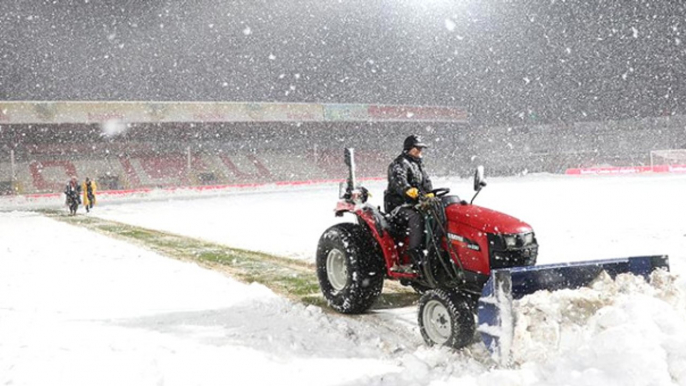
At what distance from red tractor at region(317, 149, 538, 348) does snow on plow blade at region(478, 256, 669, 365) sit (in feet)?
1.11

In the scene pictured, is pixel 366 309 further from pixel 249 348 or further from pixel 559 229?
pixel 559 229

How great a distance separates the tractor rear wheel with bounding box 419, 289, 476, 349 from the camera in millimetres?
3725

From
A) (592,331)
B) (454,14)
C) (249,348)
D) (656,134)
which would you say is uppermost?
(454,14)

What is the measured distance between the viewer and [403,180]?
465 centimetres

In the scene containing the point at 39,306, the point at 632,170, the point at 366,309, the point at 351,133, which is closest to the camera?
the point at 366,309

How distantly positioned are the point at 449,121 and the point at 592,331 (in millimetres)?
49837

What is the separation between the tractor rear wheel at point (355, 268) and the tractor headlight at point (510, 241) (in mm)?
1314

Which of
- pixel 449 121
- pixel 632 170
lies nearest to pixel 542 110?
pixel 449 121

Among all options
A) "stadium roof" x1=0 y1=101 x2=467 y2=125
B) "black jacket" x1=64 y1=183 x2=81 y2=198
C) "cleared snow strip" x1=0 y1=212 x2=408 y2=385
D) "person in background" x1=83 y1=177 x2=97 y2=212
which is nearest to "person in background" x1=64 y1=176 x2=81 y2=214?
"black jacket" x1=64 y1=183 x2=81 y2=198

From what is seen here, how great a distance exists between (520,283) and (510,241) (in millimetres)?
545

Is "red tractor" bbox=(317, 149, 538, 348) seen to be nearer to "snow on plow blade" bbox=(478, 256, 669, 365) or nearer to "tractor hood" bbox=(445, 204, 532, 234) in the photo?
"tractor hood" bbox=(445, 204, 532, 234)

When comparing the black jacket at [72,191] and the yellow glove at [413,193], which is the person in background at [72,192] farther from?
the yellow glove at [413,193]

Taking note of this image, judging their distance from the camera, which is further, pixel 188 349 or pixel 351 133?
pixel 351 133

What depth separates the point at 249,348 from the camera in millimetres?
4246
